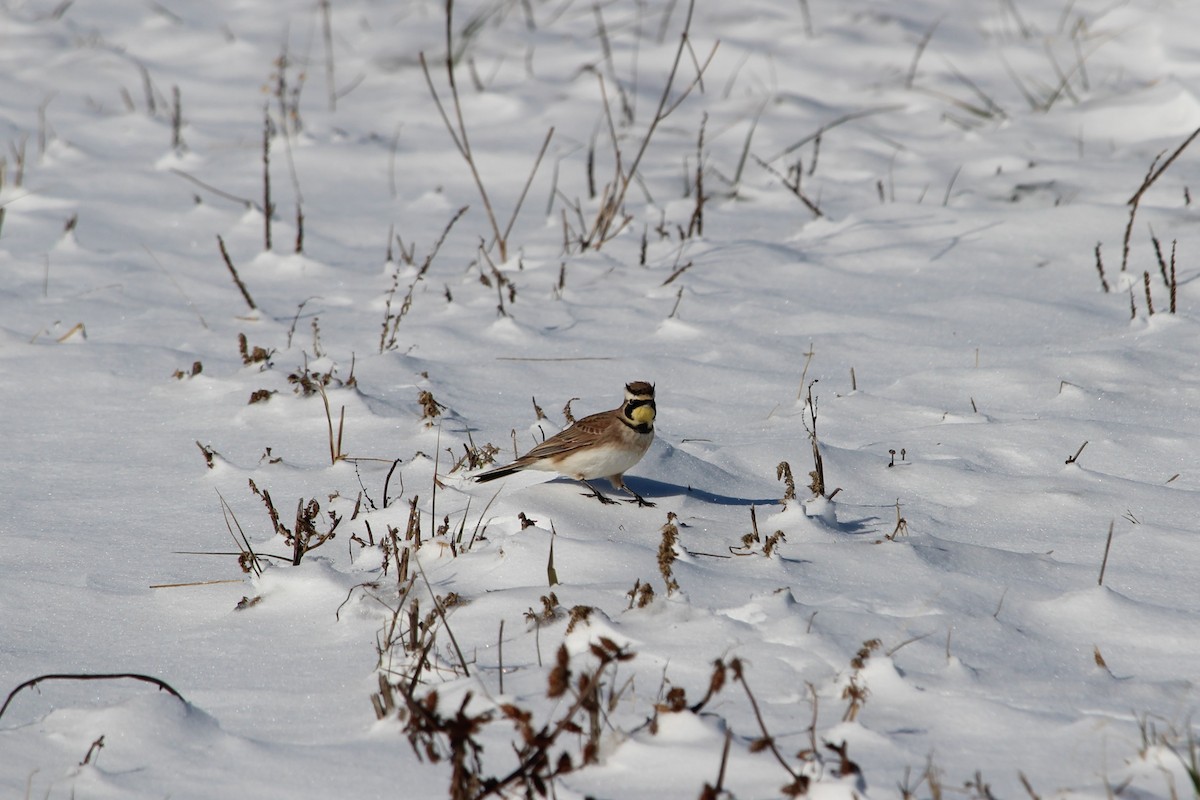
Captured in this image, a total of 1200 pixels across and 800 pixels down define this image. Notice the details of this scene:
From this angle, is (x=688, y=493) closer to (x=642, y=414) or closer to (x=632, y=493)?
(x=632, y=493)

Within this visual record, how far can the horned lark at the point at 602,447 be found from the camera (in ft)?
12.0

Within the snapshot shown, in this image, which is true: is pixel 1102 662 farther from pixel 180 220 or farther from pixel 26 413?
pixel 180 220

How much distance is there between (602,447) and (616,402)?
109 centimetres

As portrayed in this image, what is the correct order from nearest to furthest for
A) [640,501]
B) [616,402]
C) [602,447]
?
[602,447] → [640,501] → [616,402]

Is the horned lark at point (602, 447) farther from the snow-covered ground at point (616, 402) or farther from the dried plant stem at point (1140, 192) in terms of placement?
the dried plant stem at point (1140, 192)

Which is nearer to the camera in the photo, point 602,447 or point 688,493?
point 602,447

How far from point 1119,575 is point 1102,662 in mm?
612

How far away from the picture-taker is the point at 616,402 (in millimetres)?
4711

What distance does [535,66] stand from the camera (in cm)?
944

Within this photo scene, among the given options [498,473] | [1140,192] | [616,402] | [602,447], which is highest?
[1140,192]

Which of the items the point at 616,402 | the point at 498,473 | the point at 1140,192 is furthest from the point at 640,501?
the point at 1140,192

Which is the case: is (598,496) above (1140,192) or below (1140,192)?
below

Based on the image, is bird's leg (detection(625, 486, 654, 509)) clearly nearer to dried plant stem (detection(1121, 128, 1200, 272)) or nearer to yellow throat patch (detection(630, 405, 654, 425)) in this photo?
yellow throat patch (detection(630, 405, 654, 425))

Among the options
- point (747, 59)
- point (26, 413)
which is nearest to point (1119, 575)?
point (26, 413)
